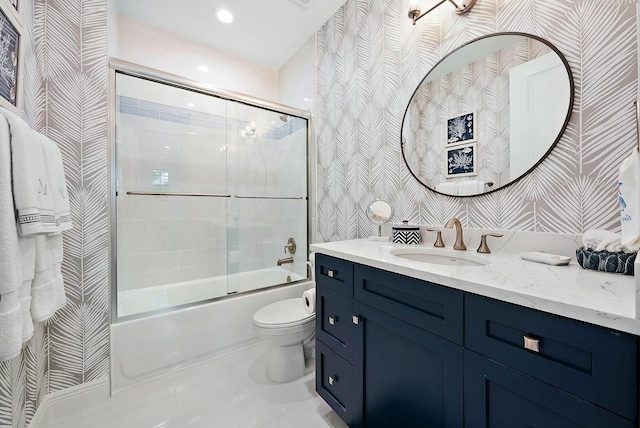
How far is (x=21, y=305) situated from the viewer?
786mm

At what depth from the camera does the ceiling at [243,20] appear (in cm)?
193

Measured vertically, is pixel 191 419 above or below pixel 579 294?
below

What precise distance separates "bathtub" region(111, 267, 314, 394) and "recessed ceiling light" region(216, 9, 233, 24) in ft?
7.14

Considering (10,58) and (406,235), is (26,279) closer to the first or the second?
(10,58)

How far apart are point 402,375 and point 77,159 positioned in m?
1.87

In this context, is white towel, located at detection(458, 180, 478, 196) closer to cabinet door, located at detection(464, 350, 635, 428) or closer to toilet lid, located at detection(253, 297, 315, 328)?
cabinet door, located at detection(464, 350, 635, 428)

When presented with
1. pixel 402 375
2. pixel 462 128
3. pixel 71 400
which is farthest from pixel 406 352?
pixel 71 400

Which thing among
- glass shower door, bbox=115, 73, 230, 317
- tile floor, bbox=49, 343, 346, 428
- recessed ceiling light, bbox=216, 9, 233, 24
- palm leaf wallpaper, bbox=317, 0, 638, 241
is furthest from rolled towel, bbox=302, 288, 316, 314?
recessed ceiling light, bbox=216, 9, 233, 24

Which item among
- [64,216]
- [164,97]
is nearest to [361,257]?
[64,216]

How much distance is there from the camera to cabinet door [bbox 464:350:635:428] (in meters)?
0.52

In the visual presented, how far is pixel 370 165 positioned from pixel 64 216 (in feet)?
5.32

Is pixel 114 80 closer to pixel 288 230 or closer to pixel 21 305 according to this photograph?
pixel 21 305

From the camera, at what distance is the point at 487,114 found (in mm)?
1192

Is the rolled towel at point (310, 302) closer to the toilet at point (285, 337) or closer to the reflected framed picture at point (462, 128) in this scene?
the toilet at point (285, 337)
